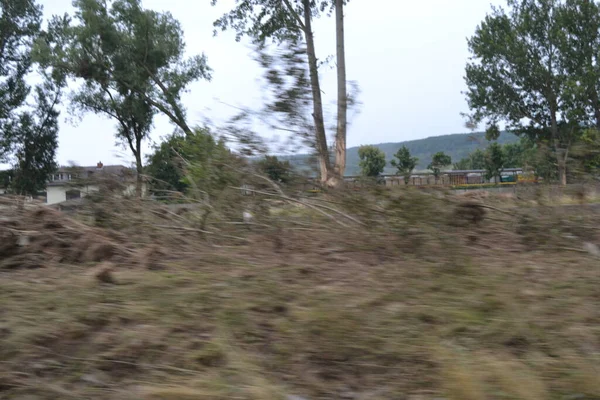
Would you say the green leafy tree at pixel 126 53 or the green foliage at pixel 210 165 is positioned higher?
the green leafy tree at pixel 126 53

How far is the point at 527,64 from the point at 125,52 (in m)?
23.4

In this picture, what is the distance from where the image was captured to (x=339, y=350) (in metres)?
3.39

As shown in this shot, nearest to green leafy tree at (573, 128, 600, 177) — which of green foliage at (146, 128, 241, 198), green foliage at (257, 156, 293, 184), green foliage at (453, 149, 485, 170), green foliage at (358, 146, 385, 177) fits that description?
green foliage at (453, 149, 485, 170)

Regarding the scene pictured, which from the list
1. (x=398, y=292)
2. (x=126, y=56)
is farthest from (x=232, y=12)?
(x=398, y=292)

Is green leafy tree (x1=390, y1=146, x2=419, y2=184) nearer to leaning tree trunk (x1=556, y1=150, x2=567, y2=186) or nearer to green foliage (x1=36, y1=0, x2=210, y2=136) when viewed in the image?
leaning tree trunk (x1=556, y1=150, x2=567, y2=186)

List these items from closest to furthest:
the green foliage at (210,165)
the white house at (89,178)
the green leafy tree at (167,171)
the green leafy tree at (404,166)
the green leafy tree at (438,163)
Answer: the green leafy tree at (404,166)
the green leafy tree at (438,163)
the green foliage at (210,165)
the white house at (89,178)
the green leafy tree at (167,171)

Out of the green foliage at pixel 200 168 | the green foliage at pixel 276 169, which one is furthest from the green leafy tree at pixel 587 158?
the green foliage at pixel 200 168

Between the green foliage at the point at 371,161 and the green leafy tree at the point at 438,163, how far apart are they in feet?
2.09

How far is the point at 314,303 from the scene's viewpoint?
158 inches

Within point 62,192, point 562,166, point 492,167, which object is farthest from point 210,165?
point 492,167

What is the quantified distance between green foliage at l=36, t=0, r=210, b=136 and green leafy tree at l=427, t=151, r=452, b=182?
19.6m

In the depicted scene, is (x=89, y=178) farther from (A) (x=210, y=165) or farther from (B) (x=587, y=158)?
(B) (x=587, y=158)

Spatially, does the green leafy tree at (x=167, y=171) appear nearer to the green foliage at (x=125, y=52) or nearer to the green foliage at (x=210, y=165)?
the green foliage at (x=210, y=165)

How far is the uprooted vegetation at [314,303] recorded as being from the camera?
306cm
